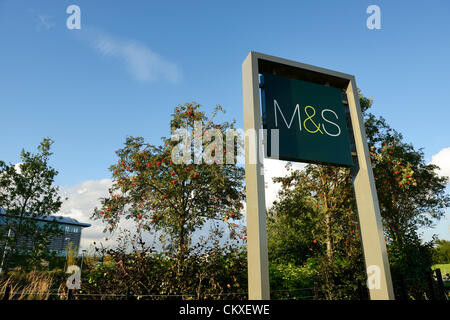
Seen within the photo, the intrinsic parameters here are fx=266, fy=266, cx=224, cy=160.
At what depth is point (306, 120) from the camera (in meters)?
3.78

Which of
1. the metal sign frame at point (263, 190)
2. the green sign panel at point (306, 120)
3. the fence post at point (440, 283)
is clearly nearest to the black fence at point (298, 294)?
the fence post at point (440, 283)

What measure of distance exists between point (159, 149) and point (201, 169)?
4.54 ft

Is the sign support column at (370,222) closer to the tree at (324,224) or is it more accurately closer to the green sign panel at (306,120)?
the green sign panel at (306,120)

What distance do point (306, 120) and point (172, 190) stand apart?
4.24 m

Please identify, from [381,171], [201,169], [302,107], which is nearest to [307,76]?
[302,107]

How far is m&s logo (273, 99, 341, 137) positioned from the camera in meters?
3.65

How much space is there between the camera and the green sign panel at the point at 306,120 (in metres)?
3.51

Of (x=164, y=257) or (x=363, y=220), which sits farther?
(x=164, y=257)

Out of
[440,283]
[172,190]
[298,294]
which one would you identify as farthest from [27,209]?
[440,283]

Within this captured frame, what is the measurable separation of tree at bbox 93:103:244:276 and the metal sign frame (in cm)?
340

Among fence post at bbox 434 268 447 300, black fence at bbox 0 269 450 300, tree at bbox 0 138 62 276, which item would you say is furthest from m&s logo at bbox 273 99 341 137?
tree at bbox 0 138 62 276

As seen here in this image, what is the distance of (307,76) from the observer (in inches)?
169

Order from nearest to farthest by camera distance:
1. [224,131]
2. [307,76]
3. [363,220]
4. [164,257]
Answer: [363,220] < [307,76] < [164,257] < [224,131]
